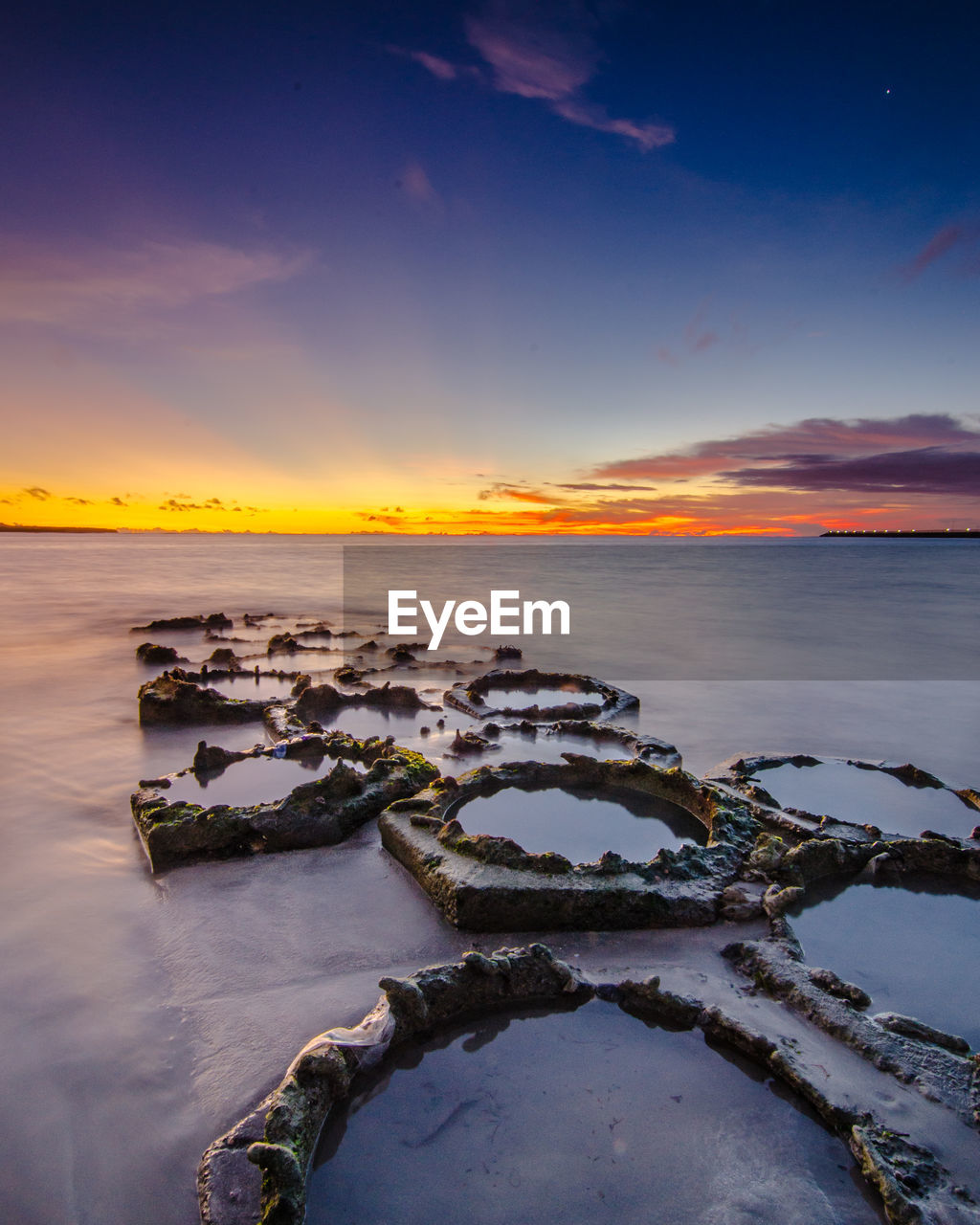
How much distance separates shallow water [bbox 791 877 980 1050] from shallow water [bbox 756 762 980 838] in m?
0.80

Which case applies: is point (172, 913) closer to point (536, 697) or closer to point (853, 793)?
point (853, 793)

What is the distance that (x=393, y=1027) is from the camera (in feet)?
8.33

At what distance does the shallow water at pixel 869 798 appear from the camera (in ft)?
15.4

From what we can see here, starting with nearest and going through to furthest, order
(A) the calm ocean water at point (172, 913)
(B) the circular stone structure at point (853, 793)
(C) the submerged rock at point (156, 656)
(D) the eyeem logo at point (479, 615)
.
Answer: (A) the calm ocean water at point (172, 913) → (B) the circular stone structure at point (853, 793) → (C) the submerged rock at point (156, 656) → (D) the eyeem logo at point (479, 615)

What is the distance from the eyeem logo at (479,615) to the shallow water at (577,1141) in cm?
950

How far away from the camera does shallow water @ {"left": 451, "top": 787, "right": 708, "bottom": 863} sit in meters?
4.09

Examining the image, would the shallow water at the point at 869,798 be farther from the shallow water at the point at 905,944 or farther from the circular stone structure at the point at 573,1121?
the circular stone structure at the point at 573,1121

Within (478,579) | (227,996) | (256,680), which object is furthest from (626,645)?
(478,579)

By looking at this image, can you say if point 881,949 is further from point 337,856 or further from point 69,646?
point 69,646

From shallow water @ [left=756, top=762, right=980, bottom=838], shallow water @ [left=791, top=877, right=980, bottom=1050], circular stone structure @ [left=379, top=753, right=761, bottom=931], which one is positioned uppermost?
circular stone structure @ [left=379, top=753, right=761, bottom=931]

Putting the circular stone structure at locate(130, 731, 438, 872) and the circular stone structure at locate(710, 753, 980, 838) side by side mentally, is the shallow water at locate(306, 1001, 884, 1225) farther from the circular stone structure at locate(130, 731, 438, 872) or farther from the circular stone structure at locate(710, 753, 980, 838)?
the circular stone structure at locate(710, 753, 980, 838)

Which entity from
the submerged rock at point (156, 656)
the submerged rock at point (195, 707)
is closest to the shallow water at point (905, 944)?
the submerged rock at point (195, 707)

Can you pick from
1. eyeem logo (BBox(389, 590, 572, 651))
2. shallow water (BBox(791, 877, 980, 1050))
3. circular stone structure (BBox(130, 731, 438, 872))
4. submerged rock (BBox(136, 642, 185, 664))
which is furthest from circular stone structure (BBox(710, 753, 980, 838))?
submerged rock (BBox(136, 642, 185, 664))

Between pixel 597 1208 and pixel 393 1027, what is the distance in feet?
3.02
